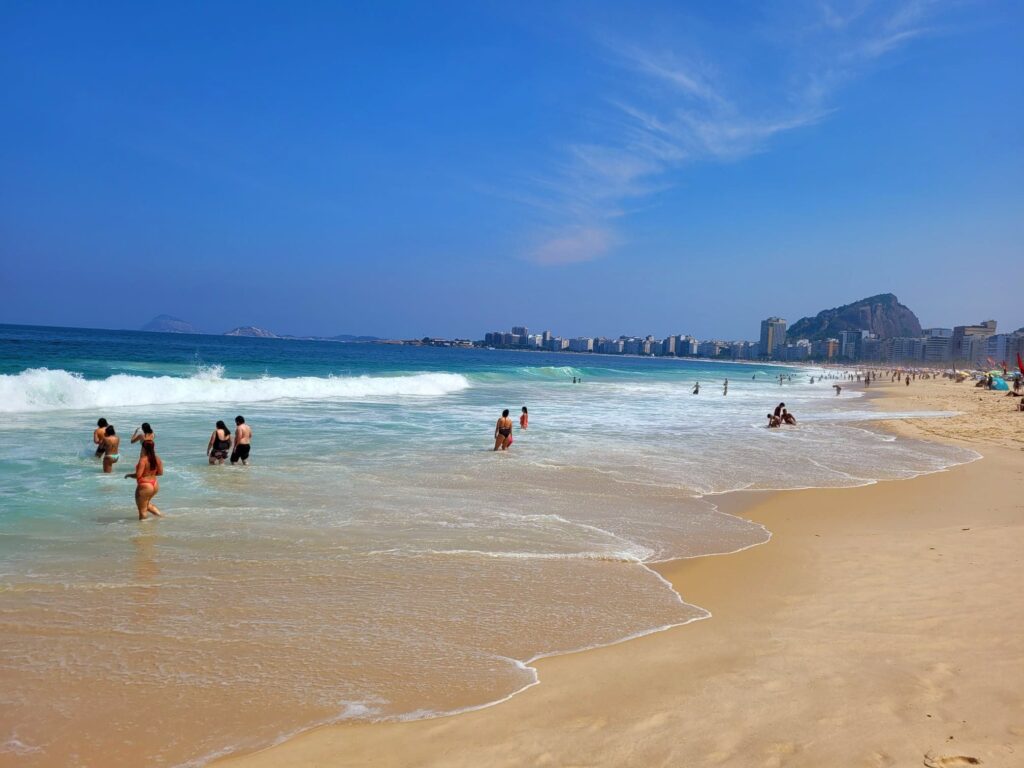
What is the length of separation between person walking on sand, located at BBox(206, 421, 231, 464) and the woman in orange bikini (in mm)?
3988

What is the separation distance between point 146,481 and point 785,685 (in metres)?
7.69

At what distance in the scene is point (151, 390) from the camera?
27.4m

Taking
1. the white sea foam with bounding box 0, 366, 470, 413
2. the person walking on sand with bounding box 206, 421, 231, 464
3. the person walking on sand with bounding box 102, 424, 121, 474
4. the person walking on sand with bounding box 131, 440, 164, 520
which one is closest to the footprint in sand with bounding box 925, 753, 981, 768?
the person walking on sand with bounding box 131, 440, 164, 520

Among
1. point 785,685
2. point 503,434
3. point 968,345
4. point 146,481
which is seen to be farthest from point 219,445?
point 968,345

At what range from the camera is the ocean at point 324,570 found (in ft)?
13.9

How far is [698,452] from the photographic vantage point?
16.8 metres

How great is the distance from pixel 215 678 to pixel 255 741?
876 millimetres

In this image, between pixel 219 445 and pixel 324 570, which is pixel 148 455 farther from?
pixel 219 445

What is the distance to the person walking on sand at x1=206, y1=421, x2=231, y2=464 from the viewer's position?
12.9 meters

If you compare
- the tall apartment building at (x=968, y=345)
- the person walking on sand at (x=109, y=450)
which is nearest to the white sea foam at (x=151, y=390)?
the person walking on sand at (x=109, y=450)

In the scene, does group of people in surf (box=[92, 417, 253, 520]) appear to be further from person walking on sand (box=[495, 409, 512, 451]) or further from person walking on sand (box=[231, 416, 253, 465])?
person walking on sand (box=[495, 409, 512, 451])

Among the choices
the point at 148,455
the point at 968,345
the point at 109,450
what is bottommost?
the point at 109,450

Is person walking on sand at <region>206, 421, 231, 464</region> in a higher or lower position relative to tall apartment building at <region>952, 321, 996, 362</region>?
lower

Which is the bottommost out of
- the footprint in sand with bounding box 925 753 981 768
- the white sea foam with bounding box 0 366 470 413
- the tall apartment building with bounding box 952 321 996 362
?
the white sea foam with bounding box 0 366 470 413
